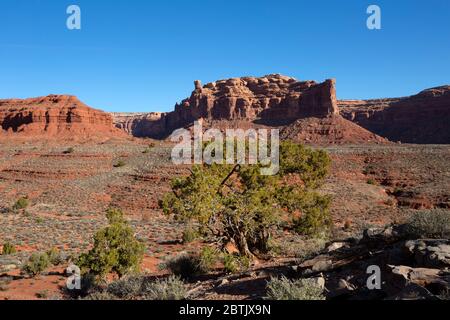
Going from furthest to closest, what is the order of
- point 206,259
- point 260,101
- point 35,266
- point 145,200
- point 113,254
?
point 260,101 < point 145,200 < point 35,266 < point 113,254 < point 206,259

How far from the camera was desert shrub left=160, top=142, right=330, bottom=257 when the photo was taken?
12.9 meters

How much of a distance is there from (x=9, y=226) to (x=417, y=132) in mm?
118541

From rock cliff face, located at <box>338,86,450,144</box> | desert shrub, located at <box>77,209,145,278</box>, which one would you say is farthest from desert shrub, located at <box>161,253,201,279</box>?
rock cliff face, located at <box>338,86,450,144</box>

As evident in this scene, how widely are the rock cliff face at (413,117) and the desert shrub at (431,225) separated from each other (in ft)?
356

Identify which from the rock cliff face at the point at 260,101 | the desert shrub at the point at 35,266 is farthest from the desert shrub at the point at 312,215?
the rock cliff face at the point at 260,101

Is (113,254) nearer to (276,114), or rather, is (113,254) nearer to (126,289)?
(126,289)

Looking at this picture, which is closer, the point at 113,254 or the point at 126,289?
the point at 126,289

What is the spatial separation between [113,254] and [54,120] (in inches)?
3809

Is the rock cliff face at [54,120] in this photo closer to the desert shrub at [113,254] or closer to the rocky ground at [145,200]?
the rocky ground at [145,200]

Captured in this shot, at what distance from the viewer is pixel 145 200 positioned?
126 ft

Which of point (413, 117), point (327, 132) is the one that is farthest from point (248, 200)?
point (413, 117)

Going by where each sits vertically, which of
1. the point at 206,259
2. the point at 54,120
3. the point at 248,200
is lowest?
the point at 206,259

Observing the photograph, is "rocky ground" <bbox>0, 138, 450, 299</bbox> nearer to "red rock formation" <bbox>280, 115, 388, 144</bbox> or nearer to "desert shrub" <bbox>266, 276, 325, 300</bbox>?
"desert shrub" <bbox>266, 276, 325, 300</bbox>

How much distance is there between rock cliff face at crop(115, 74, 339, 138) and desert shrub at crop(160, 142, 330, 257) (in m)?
101
